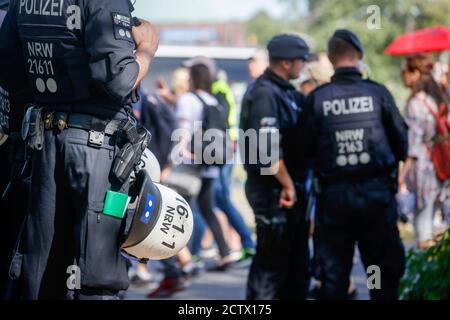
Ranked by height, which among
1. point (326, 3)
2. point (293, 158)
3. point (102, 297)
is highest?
point (326, 3)

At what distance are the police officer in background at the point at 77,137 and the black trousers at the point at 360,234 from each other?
2033mm

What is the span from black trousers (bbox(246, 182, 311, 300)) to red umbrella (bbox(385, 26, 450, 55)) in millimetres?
4870

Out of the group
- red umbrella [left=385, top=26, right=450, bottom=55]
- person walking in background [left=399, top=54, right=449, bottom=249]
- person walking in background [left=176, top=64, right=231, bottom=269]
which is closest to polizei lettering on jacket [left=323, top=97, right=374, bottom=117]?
person walking in background [left=399, top=54, right=449, bottom=249]

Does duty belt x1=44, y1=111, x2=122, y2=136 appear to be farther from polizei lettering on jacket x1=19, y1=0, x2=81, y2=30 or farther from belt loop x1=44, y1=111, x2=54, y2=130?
polizei lettering on jacket x1=19, y1=0, x2=81, y2=30

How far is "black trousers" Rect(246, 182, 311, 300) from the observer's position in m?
7.22

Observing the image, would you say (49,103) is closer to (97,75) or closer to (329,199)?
(97,75)

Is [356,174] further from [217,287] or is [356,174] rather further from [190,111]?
[190,111]

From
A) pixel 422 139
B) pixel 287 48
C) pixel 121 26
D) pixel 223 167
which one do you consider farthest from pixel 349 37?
pixel 223 167

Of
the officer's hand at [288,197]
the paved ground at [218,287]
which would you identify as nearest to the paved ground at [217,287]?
the paved ground at [218,287]

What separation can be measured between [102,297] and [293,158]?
259 centimetres

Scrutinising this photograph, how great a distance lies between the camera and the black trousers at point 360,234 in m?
6.71

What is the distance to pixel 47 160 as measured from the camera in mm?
5012
